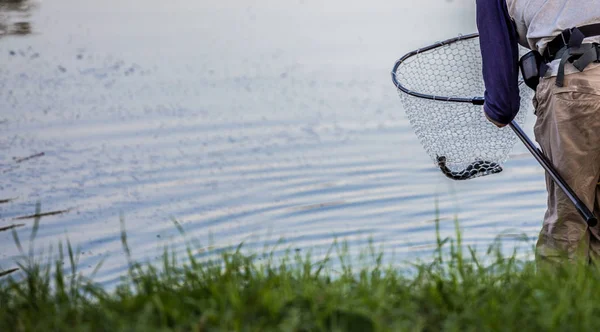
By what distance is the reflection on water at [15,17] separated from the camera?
14609mm

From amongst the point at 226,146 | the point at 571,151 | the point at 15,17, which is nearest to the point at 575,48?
the point at 571,151

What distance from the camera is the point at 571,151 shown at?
456 cm

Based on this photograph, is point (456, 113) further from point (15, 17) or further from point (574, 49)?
point (15, 17)

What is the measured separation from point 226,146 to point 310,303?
19.6ft

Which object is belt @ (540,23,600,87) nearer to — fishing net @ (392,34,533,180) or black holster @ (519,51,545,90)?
black holster @ (519,51,545,90)

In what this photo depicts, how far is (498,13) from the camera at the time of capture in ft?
15.5

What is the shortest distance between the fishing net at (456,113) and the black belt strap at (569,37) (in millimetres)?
676

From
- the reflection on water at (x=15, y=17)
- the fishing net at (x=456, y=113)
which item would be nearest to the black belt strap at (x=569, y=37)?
the fishing net at (x=456, y=113)

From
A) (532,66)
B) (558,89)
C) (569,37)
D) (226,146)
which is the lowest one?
(226,146)

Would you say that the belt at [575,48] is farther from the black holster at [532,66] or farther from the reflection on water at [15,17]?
the reflection on water at [15,17]

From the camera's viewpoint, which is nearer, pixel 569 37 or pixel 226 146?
pixel 569 37

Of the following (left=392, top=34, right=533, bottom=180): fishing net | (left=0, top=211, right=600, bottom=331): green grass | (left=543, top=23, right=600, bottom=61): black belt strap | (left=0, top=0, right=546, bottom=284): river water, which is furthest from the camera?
(left=0, top=0, right=546, bottom=284): river water

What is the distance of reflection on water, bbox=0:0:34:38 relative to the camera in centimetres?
1461

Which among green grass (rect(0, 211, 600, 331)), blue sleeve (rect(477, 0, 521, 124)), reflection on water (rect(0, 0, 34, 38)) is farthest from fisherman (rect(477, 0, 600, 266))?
reflection on water (rect(0, 0, 34, 38))
